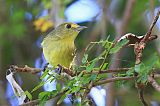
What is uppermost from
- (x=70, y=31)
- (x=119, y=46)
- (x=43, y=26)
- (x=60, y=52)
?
(x=43, y=26)

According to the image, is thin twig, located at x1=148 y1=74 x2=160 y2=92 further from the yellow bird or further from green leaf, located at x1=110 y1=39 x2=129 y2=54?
the yellow bird

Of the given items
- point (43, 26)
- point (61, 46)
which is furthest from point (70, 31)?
point (43, 26)

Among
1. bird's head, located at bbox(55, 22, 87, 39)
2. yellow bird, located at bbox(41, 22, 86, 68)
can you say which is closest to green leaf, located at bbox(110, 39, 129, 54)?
yellow bird, located at bbox(41, 22, 86, 68)

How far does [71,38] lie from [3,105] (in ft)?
2.46

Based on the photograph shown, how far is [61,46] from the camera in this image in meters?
2.97

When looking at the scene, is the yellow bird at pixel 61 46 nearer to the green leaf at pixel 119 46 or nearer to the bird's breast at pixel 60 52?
the bird's breast at pixel 60 52

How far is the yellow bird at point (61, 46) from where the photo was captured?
9.01ft

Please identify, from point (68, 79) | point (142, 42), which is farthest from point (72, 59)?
point (142, 42)

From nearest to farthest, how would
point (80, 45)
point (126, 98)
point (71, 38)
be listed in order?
1. point (71, 38)
2. point (126, 98)
3. point (80, 45)

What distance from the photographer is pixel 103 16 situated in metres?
4.02

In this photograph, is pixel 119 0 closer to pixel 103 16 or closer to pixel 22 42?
pixel 103 16

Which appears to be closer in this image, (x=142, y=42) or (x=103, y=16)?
(x=142, y=42)

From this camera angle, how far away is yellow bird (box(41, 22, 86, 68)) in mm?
2747

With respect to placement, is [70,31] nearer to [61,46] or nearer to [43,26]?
[61,46]
